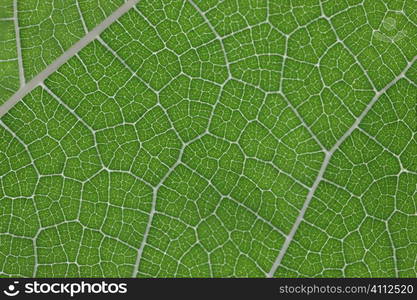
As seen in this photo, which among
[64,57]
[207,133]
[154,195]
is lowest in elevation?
[154,195]

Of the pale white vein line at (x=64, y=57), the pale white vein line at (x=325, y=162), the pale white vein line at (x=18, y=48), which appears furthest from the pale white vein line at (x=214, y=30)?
the pale white vein line at (x=18, y=48)

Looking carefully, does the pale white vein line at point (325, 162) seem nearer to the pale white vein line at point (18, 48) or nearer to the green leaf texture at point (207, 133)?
the green leaf texture at point (207, 133)

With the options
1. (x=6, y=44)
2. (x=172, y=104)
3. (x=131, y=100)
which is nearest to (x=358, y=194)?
(x=172, y=104)

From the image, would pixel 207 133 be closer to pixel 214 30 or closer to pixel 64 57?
pixel 214 30

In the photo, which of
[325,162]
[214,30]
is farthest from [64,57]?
[325,162]

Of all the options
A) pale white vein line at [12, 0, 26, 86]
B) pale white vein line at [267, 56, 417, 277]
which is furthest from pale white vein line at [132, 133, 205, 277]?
pale white vein line at [12, 0, 26, 86]

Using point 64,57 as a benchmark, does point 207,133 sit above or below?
below

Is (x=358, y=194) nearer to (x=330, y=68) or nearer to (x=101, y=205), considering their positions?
(x=330, y=68)

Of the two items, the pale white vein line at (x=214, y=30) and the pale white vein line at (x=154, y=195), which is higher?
the pale white vein line at (x=214, y=30)
